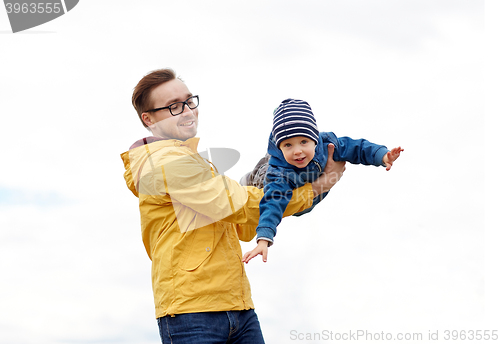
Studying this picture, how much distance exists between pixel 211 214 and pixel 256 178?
0.92 m

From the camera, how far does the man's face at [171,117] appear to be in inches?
148

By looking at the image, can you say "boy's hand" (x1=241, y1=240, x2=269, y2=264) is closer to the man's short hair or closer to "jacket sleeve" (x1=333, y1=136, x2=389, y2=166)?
"jacket sleeve" (x1=333, y1=136, x2=389, y2=166)

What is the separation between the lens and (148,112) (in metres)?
3.85

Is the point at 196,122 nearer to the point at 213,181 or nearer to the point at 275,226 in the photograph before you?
the point at 213,181

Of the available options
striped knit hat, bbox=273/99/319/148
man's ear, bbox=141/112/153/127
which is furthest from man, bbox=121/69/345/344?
striped knit hat, bbox=273/99/319/148

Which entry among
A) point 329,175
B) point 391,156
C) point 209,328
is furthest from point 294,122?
point 209,328

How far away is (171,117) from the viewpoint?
12.3 feet

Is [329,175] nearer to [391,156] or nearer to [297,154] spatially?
[297,154]

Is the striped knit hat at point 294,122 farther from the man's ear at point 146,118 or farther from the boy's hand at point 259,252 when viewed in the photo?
the man's ear at point 146,118

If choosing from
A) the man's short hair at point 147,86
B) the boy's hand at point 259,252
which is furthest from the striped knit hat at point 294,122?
the man's short hair at point 147,86

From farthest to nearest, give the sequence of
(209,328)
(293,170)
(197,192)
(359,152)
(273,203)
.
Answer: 1. (359,152)
2. (293,170)
3. (273,203)
4. (197,192)
5. (209,328)

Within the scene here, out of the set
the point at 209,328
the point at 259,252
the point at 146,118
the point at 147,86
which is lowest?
the point at 209,328

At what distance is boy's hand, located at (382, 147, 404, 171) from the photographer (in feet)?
11.7

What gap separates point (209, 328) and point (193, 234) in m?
0.59
